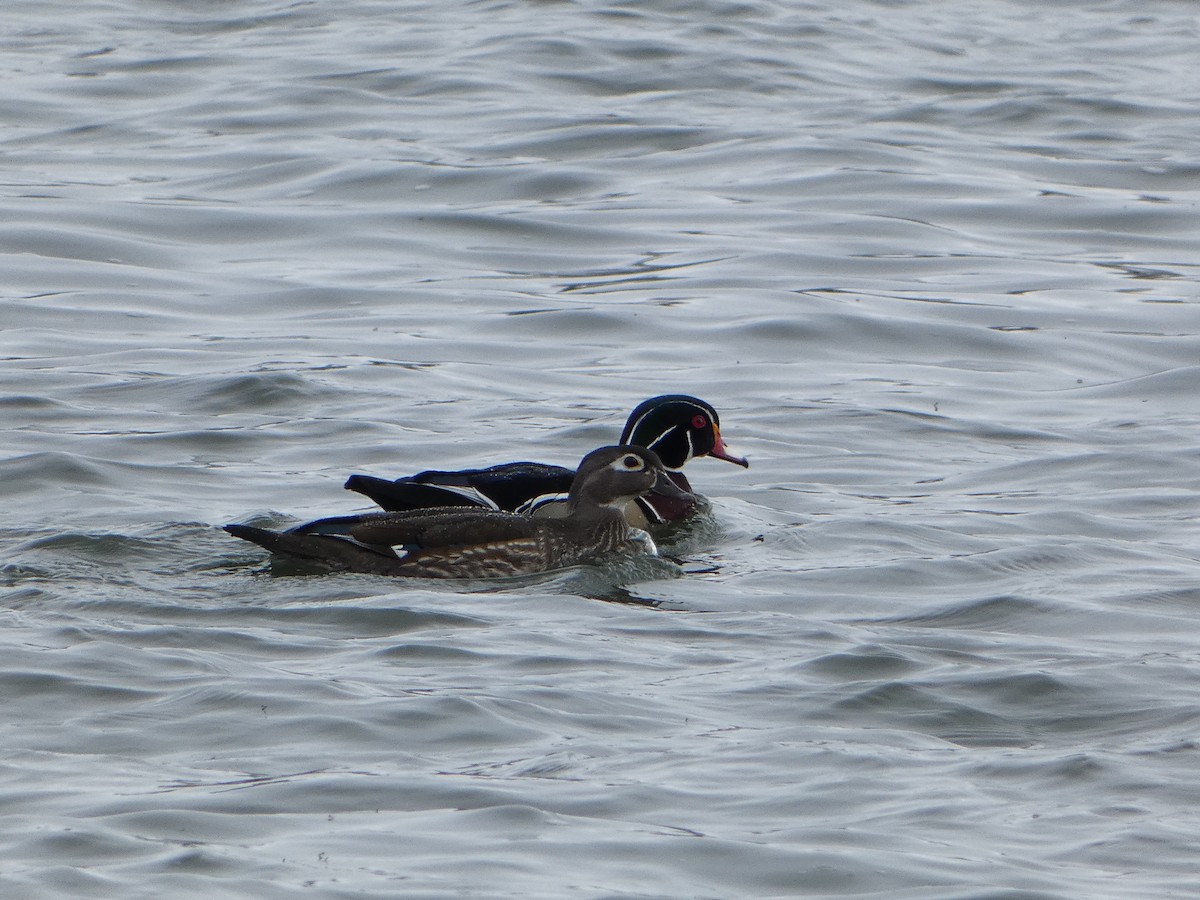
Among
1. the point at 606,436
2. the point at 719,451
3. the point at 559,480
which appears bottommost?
the point at 606,436

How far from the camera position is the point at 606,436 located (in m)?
13.2

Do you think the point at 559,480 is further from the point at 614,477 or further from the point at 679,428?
the point at 679,428

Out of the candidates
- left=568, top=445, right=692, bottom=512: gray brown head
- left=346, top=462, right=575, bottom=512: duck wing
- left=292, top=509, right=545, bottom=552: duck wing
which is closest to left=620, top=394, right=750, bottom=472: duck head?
left=346, top=462, right=575, bottom=512: duck wing

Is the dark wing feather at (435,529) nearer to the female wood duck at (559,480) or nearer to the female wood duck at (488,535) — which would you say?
the female wood duck at (488,535)

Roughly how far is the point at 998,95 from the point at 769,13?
540 cm

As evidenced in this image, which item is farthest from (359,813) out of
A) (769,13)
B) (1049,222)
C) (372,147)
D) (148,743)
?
(769,13)

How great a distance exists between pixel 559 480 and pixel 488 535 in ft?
3.25

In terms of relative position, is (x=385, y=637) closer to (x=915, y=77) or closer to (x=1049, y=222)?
Result: (x=1049, y=222)

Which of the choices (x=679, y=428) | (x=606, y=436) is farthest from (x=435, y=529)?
(x=606, y=436)

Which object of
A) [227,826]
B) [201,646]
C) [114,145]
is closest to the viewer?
[227,826]

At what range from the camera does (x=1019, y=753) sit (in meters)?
7.49

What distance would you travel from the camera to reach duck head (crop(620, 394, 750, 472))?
39.4 feet

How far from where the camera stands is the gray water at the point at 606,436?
6711mm

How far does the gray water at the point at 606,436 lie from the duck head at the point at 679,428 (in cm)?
35
